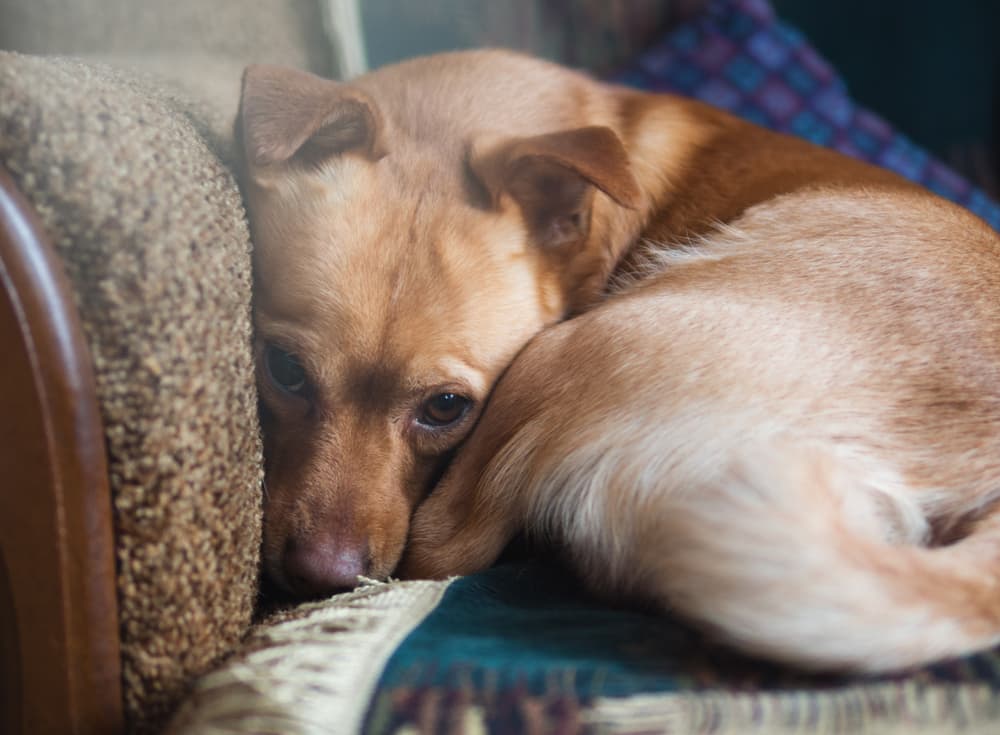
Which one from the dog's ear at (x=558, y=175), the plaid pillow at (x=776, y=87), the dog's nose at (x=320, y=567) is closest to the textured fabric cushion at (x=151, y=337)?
the dog's nose at (x=320, y=567)

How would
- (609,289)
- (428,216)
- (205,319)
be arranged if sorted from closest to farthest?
1. (205,319)
2. (428,216)
3. (609,289)

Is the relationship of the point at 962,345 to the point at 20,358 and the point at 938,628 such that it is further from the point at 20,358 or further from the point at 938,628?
the point at 20,358

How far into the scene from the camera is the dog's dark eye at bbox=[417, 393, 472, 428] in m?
1.40

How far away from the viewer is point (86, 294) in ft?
2.96

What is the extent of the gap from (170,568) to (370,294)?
0.50m

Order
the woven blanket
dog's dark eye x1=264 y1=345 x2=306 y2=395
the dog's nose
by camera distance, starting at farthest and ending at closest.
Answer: dog's dark eye x1=264 y1=345 x2=306 y2=395, the dog's nose, the woven blanket

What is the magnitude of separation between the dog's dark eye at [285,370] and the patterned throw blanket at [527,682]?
1.22 ft

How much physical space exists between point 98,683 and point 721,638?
2.15 ft

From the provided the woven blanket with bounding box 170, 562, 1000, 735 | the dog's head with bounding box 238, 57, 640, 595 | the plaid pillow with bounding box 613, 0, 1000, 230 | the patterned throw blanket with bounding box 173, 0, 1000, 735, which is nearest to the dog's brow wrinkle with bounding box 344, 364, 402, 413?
the dog's head with bounding box 238, 57, 640, 595

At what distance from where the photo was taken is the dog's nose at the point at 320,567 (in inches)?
48.6

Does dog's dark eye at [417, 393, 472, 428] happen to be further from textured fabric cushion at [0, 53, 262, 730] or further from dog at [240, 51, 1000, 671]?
textured fabric cushion at [0, 53, 262, 730]

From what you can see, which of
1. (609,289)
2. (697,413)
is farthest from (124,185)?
(609,289)

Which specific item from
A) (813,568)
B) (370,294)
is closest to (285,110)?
(370,294)

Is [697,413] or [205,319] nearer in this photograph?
[205,319]
